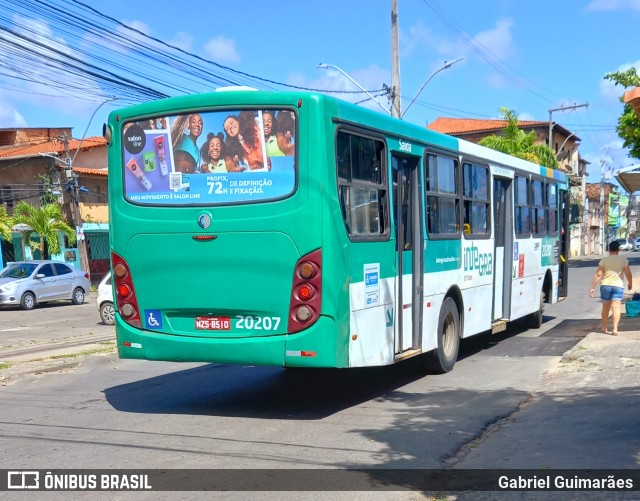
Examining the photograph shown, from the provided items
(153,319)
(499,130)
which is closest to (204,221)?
(153,319)

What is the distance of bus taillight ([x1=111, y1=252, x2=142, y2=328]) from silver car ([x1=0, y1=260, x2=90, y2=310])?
18.9m

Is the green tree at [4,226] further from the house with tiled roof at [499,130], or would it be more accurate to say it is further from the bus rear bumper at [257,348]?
the house with tiled roof at [499,130]

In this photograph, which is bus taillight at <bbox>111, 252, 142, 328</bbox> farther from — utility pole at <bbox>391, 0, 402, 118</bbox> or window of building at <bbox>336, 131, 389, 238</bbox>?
utility pole at <bbox>391, 0, 402, 118</bbox>

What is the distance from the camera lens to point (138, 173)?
8148 mm

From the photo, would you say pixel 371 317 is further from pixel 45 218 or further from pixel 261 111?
pixel 45 218

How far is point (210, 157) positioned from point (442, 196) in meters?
3.70

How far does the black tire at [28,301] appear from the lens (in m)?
25.6

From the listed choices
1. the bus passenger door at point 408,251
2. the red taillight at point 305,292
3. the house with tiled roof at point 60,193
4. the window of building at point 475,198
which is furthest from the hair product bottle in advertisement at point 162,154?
the house with tiled roof at point 60,193

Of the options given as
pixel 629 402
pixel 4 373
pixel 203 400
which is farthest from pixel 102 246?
pixel 629 402

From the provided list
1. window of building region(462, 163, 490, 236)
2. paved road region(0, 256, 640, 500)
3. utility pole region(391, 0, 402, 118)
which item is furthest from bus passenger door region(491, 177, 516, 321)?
utility pole region(391, 0, 402, 118)

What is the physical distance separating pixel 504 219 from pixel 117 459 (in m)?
8.56

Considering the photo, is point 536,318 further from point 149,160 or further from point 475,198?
A: point 149,160

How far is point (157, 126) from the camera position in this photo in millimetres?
8055

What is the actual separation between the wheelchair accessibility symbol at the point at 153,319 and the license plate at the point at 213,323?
1.55ft
